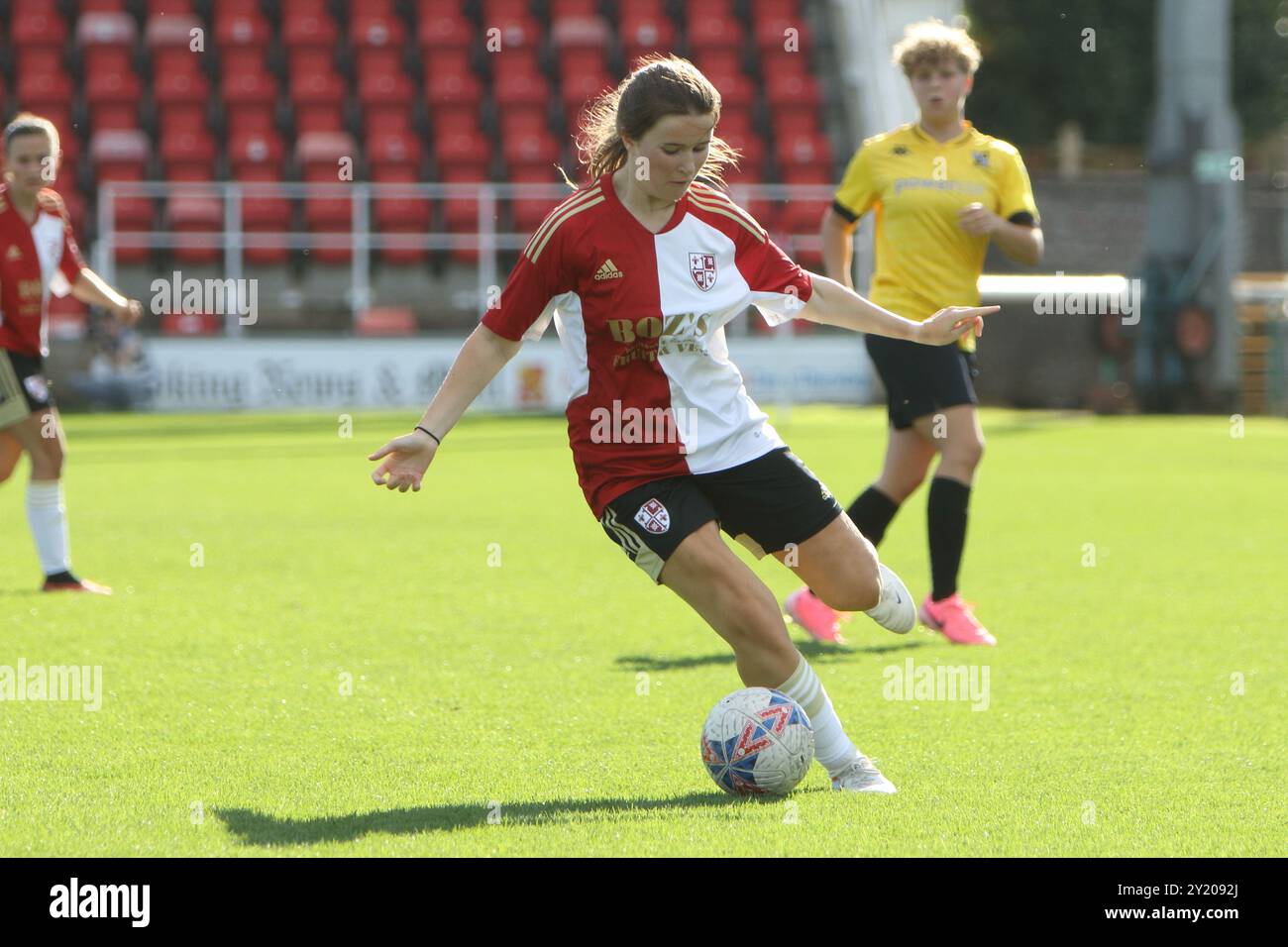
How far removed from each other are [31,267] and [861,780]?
5.44 m

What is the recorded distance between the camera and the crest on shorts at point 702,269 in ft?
15.1

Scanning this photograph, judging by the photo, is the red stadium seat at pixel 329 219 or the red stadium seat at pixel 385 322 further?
the red stadium seat at pixel 329 219

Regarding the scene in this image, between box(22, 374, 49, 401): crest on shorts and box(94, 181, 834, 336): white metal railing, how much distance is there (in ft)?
44.4

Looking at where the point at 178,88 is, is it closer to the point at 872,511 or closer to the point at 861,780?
the point at 872,511

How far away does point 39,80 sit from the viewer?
80.6 feet

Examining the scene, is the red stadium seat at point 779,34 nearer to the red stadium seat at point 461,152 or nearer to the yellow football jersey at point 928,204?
the red stadium seat at point 461,152

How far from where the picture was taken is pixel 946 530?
23.2ft

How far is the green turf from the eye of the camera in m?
4.16

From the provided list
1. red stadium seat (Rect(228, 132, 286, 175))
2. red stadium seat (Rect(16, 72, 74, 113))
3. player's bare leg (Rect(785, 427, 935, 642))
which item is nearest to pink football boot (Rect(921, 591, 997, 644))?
player's bare leg (Rect(785, 427, 935, 642))

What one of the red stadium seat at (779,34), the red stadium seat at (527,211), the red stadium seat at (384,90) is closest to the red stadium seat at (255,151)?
the red stadium seat at (384,90)

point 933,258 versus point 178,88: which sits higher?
point 178,88

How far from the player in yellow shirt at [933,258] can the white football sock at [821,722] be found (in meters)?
2.27

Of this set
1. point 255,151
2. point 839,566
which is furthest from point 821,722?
point 255,151
